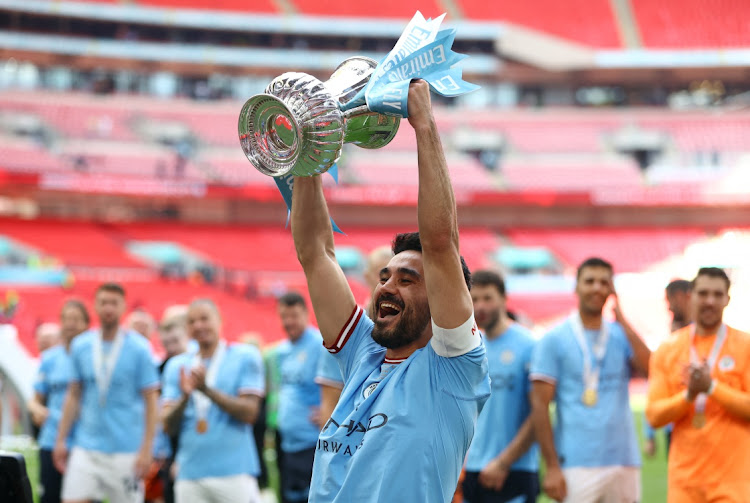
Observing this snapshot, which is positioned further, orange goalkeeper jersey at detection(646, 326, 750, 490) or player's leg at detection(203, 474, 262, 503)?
player's leg at detection(203, 474, 262, 503)

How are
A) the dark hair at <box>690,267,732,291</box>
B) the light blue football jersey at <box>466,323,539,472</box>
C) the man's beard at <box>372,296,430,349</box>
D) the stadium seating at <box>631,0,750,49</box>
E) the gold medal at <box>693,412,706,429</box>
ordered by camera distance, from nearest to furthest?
the man's beard at <box>372,296,430,349</box> < the gold medal at <box>693,412,706,429</box> < the dark hair at <box>690,267,732,291</box> < the light blue football jersey at <box>466,323,539,472</box> < the stadium seating at <box>631,0,750,49</box>

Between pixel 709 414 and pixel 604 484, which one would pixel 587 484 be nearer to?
pixel 604 484

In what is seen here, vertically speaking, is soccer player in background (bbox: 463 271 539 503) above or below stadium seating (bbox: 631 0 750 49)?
below

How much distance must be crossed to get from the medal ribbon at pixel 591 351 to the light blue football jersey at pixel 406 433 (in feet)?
8.67

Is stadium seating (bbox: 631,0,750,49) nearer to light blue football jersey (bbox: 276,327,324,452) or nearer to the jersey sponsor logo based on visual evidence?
light blue football jersey (bbox: 276,327,324,452)

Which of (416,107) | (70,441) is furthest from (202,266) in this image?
(416,107)

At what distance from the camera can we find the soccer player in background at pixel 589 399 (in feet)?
16.5

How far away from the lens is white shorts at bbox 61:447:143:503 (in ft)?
20.6

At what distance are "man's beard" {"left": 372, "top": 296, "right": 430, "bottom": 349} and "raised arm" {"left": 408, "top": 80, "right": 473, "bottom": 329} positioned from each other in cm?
21

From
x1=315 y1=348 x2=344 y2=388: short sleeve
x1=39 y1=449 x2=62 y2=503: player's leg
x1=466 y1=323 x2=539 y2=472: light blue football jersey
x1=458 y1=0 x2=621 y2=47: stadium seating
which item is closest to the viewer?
x1=466 y1=323 x2=539 y2=472: light blue football jersey

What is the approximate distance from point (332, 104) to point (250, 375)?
3557mm

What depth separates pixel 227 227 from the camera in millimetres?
30438

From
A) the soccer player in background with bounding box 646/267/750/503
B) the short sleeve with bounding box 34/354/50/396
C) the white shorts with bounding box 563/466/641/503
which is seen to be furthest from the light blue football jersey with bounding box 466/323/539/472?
the short sleeve with bounding box 34/354/50/396

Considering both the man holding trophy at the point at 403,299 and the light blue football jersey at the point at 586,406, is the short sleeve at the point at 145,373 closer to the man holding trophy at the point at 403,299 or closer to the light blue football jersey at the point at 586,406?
the light blue football jersey at the point at 586,406
